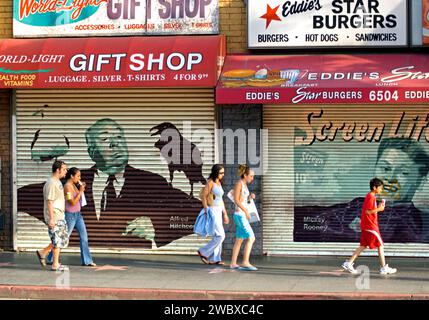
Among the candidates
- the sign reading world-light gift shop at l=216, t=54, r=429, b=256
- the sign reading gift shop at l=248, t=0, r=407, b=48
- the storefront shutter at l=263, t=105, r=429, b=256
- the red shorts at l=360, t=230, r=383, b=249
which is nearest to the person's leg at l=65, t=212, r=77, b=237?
the sign reading world-light gift shop at l=216, t=54, r=429, b=256

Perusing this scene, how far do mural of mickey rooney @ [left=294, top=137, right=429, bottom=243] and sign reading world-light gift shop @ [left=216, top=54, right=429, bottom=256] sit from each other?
0.02 m

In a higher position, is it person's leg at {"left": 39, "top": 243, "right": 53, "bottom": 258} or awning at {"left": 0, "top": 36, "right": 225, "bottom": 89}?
awning at {"left": 0, "top": 36, "right": 225, "bottom": 89}

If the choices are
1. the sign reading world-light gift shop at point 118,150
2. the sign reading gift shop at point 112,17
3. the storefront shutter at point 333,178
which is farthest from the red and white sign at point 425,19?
the sign reading gift shop at point 112,17

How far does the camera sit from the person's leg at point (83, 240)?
47.4 feet

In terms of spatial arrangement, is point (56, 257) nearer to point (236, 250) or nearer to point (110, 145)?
point (236, 250)

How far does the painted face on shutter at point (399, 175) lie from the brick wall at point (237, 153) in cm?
220

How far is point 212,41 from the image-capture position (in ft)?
51.8

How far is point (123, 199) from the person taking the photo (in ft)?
54.0

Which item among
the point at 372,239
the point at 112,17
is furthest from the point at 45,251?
the point at 372,239

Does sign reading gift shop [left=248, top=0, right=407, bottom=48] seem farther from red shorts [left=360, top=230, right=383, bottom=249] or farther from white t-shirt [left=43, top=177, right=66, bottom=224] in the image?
white t-shirt [left=43, top=177, right=66, bottom=224]

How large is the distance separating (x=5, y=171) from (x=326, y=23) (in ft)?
21.0

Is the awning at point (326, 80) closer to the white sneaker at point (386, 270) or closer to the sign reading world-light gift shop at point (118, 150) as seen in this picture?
the sign reading world-light gift shop at point (118, 150)

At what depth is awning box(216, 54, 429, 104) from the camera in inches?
584

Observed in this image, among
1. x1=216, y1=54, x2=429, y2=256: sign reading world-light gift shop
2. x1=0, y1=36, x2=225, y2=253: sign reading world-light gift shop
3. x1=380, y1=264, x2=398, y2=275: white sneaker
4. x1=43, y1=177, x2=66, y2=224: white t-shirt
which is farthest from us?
x1=0, y1=36, x2=225, y2=253: sign reading world-light gift shop
